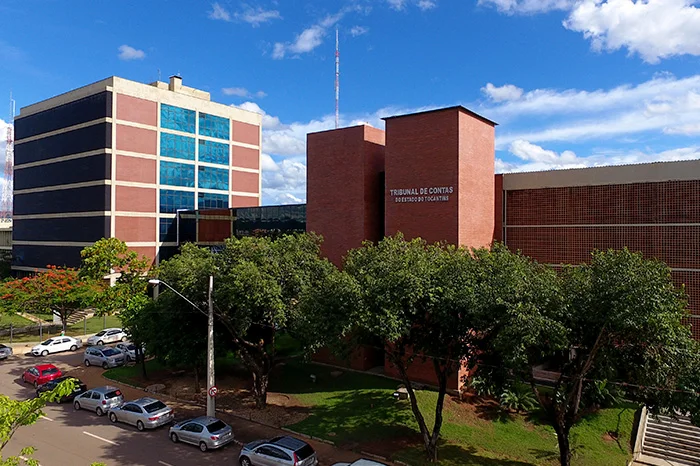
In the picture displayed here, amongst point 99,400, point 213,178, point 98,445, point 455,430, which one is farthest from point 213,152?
point 455,430

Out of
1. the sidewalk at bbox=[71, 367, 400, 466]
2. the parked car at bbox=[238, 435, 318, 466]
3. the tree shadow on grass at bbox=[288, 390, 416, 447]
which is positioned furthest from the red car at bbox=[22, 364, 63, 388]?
the parked car at bbox=[238, 435, 318, 466]

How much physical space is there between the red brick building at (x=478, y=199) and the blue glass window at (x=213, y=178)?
1205 inches

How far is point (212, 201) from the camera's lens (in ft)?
201

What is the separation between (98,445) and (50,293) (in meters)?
23.2

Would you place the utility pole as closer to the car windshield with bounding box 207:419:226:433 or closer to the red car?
the car windshield with bounding box 207:419:226:433

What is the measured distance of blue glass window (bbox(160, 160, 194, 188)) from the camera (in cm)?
5678

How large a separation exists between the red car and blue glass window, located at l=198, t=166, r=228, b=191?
1307 inches

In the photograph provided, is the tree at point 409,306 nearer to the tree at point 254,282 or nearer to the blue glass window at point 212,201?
the tree at point 254,282

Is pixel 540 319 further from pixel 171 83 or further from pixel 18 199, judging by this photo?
pixel 18 199

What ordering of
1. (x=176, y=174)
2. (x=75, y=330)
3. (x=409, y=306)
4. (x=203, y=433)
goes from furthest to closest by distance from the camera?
1. (x=176, y=174)
2. (x=75, y=330)
3. (x=203, y=433)
4. (x=409, y=306)

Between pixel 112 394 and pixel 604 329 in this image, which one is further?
pixel 112 394

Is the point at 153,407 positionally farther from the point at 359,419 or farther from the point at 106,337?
the point at 106,337

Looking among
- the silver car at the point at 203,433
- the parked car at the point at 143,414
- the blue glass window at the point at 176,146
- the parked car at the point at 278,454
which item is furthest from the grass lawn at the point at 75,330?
the parked car at the point at 278,454

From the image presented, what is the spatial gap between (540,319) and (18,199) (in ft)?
232
